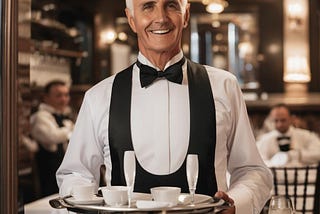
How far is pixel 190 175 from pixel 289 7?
Result: 9530 mm

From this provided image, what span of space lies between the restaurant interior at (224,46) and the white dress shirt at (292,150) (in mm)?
2414

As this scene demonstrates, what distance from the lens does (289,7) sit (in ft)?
36.3

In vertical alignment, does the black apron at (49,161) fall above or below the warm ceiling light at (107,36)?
below

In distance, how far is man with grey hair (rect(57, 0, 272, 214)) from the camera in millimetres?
2121

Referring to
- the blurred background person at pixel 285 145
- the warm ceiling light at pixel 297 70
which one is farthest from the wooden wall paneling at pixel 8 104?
the warm ceiling light at pixel 297 70

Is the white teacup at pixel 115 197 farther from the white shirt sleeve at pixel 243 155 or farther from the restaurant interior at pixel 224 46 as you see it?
the restaurant interior at pixel 224 46

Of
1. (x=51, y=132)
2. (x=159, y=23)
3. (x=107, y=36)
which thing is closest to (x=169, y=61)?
(x=159, y=23)

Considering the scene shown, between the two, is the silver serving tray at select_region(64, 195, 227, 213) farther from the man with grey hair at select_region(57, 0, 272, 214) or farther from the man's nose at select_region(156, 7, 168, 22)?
the man's nose at select_region(156, 7, 168, 22)

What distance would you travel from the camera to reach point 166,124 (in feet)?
7.09

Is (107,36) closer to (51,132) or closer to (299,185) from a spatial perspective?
(51,132)

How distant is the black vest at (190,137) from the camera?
2.12 metres

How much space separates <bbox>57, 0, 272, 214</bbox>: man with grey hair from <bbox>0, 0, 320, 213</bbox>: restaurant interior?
6.11m

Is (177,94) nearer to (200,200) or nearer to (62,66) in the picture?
(200,200)

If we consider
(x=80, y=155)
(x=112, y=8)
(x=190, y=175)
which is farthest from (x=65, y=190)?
(x=112, y=8)
